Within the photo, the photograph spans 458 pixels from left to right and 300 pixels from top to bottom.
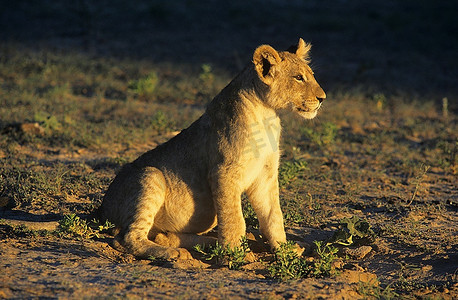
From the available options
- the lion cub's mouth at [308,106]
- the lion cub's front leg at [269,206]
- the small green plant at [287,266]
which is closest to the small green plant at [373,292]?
the small green plant at [287,266]

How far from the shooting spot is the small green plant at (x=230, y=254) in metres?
5.64

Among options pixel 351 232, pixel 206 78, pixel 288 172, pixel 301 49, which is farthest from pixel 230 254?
pixel 206 78

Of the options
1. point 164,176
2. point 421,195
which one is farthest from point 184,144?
point 421,195

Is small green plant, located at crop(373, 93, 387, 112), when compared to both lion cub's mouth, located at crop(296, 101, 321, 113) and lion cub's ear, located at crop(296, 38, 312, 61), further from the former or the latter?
lion cub's mouth, located at crop(296, 101, 321, 113)

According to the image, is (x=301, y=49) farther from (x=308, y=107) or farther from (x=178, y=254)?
(x=178, y=254)

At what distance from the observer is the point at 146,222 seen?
20.0ft

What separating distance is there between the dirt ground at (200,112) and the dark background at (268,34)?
9 centimetres

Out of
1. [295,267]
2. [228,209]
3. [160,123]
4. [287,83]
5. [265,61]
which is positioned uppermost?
[265,61]

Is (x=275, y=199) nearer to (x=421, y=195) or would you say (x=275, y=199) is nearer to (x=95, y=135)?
(x=421, y=195)

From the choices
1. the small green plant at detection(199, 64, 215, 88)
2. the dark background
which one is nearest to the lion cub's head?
the small green plant at detection(199, 64, 215, 88)

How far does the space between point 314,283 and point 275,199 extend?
119 centimetres

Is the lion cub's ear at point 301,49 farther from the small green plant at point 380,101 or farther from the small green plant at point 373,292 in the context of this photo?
the small green plant at point 380,101

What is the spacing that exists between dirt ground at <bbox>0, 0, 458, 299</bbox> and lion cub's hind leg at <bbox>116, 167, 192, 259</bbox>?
138mm

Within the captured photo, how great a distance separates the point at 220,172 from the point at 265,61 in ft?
4.01
